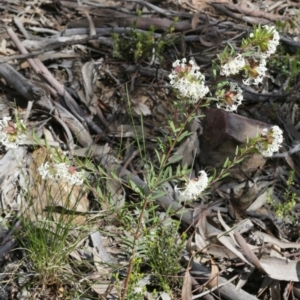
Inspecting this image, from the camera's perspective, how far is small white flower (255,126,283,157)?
1951 mm

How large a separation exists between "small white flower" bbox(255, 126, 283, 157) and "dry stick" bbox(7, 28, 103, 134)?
4.34ft

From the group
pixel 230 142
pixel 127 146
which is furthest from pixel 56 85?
pixel 230 142

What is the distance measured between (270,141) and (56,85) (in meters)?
1.66

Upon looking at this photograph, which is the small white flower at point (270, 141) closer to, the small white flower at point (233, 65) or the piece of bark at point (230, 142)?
the small white flower at point (233, 65)

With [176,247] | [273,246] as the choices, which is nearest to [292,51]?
[273,246]

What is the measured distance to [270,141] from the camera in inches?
77.3

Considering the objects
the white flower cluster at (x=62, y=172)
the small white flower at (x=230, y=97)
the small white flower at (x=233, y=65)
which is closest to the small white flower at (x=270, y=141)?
the small white flower at (x=230, y=97)

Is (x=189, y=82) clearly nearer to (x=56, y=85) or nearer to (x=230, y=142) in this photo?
(x=230, y=142)

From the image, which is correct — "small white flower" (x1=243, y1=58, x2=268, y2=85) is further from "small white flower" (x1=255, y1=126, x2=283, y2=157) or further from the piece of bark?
the piece of bark

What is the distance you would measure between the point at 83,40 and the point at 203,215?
1.39 m

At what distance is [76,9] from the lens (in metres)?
3.89

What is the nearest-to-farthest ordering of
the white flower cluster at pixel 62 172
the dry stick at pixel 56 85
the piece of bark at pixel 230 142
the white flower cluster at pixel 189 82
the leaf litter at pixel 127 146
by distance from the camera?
the white flower cluster at pixel 189 82
the white flower cluster at pixel 62 172
the leaf litter at pixel 127 146
the piece of bark at pixel 230 142
the dry stick at pixel 56 85

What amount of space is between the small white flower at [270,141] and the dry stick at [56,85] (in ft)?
4.34

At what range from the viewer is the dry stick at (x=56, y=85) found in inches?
125
